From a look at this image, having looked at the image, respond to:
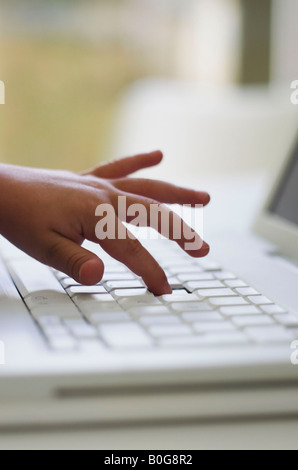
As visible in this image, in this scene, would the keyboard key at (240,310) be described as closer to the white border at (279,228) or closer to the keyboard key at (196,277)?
the keyboard key at (196,277)

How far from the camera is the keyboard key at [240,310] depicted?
388 millimetres

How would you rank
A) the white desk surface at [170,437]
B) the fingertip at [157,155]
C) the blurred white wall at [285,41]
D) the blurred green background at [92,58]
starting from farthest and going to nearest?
the blurred green background at [92,58], the blurred white wall at [285,41], the fingertip at [157,155], the white desk surface at [170,437]

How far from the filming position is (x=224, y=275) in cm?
52

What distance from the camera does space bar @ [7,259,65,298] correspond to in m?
0.47

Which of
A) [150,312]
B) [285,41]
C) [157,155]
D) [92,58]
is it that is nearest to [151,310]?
[150,312]

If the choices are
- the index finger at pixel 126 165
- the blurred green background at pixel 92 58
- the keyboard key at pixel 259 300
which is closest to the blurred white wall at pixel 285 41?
the blurred green background at pixel 92 58

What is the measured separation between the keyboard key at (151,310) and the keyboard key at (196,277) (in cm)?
9

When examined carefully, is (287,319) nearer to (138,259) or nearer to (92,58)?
(138,259)

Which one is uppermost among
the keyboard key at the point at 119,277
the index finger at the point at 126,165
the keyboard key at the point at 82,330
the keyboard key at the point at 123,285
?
the index finger at the point at 126,165

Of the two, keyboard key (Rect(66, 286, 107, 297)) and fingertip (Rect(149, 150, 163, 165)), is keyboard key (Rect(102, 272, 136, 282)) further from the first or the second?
fingertip (Rect(149, 150, 163, 165))

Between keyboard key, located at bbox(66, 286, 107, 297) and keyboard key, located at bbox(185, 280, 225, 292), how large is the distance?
6cm

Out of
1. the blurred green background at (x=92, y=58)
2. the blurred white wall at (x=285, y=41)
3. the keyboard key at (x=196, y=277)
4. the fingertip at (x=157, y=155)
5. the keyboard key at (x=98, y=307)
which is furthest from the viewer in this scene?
the blurred green background at (x=92, y=58)

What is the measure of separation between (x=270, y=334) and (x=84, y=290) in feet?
0.52

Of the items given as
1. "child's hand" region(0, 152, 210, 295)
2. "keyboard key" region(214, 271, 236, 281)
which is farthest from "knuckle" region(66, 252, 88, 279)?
"keyboard key" region(214, 271, 236, 281)
